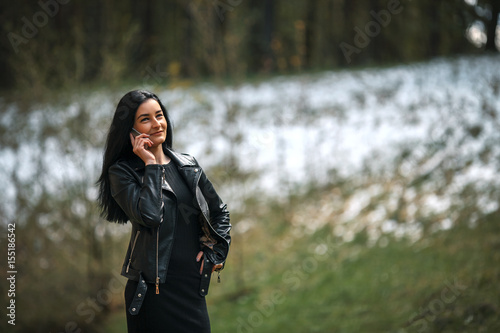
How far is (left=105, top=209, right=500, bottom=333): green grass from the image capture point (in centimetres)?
592

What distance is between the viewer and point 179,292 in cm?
254

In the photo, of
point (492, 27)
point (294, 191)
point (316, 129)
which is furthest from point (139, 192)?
point (316, 129)

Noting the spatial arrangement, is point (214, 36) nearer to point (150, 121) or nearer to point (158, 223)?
point (150, 121)

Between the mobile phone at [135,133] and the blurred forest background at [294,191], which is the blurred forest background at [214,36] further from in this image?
the mobile phone at [135,133]

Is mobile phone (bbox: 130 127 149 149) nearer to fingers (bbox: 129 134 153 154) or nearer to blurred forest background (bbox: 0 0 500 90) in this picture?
fingers (bbox: 129 134 153 154)

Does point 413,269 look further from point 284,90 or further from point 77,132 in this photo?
point 284,90

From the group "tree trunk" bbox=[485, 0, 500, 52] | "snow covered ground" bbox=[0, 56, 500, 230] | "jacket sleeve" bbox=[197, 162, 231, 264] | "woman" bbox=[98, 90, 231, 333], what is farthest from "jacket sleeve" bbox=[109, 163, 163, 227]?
"tree trunk" bbox=[485, 0, 500, 52]

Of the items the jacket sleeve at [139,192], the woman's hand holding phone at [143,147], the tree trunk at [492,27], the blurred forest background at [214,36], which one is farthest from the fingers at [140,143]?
the tree trunk at [492,27]

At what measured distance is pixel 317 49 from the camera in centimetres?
1784

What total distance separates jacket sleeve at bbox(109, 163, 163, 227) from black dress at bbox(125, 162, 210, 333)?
17 cm

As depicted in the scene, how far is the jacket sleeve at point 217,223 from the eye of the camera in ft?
8.71

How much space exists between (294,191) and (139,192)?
26.7ft

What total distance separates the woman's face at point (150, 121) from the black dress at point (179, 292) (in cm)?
20

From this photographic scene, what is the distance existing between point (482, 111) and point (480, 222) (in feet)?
9.63
